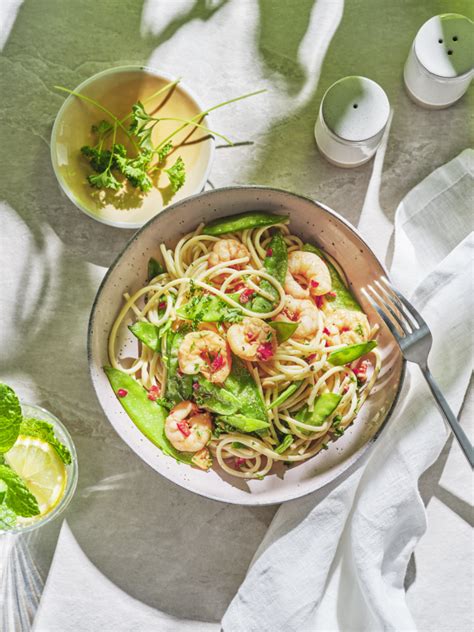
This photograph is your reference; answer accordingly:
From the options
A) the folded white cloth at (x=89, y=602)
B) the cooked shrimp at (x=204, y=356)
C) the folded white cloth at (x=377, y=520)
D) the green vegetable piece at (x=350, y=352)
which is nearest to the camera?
the cooked shrimp at (x=204, y=356)

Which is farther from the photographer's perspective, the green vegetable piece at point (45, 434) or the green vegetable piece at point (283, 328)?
the green vegetable piece at point (45, 434)

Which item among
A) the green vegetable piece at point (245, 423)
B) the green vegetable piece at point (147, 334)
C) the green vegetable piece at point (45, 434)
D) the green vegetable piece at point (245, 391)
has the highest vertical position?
the green vegetable piece at point (245, 391)

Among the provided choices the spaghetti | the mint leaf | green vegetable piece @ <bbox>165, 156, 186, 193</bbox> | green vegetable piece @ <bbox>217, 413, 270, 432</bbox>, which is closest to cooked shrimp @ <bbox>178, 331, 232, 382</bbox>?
the spaghetti

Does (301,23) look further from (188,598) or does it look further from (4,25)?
(188,598)

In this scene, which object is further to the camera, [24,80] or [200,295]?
[24,80]

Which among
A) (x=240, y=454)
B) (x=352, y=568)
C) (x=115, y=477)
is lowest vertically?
(x=115, y=477)

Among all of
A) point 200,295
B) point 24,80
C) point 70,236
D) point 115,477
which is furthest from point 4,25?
point 115,477

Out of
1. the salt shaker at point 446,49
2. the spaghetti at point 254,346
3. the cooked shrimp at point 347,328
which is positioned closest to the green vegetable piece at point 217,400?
the spaghetti at point 254,346

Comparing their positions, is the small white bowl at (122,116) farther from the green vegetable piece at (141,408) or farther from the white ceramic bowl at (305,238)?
the green vegetable piece at (141,408)
